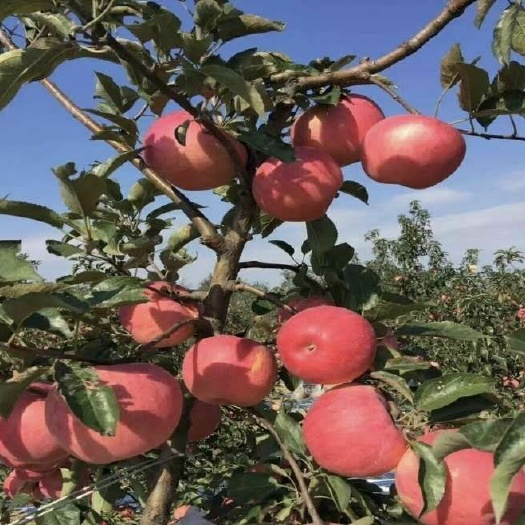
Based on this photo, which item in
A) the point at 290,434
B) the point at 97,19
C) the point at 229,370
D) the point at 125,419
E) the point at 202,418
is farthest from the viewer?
the point at 202,418

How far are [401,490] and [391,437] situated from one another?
6 centimetres

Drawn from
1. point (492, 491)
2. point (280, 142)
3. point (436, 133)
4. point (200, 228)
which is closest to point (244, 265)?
point (200, 228)

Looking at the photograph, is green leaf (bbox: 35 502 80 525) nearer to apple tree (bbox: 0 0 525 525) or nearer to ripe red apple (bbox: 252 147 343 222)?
apple tree (bbox: 0 0 525 525)

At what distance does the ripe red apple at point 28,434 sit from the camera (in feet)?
2.78

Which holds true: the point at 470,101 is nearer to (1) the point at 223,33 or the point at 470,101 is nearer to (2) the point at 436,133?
(2) the point at 436,133

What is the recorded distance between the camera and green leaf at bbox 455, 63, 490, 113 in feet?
2.81

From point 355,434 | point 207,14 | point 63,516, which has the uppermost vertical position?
point 207,14

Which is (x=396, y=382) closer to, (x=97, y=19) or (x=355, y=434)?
(x=355, y=434)

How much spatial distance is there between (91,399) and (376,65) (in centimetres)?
58

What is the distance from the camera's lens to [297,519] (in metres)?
0.99

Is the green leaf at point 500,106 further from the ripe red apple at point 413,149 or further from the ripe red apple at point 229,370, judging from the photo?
the ripe red apple at point 229,370

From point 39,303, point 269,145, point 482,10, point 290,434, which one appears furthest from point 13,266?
point 482,10

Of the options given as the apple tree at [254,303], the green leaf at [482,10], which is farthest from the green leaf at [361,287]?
the green leaf at [482,10]

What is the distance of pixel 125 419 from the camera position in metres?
0.75
